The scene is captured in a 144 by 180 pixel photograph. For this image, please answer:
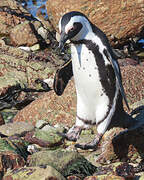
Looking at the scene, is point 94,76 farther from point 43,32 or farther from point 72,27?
point 43,32

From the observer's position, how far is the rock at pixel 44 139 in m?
5.03

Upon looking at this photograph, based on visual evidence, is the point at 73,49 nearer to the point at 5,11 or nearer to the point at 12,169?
the point at 12,169

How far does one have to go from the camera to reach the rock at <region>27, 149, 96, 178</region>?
3842mm

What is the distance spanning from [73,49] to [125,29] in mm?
5730

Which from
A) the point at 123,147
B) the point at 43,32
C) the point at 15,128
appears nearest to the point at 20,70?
the point at 43,32

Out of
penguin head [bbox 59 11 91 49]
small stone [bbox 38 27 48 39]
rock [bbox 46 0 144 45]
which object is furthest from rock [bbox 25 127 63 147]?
small stone [bbox 38 27 48 39]

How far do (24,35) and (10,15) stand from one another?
46.8 inches

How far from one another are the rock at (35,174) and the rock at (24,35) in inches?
229

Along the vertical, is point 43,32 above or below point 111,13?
below

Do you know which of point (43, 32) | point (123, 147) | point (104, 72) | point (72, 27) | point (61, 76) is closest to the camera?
point (72, 27)

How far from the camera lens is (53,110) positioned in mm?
6125

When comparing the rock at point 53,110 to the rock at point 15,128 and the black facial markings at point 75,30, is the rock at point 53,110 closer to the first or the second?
the rock at point 15,128

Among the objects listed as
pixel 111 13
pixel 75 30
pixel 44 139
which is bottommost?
pixel 44 139

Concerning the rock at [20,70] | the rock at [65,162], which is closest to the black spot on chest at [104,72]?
the rock at [65,162]
